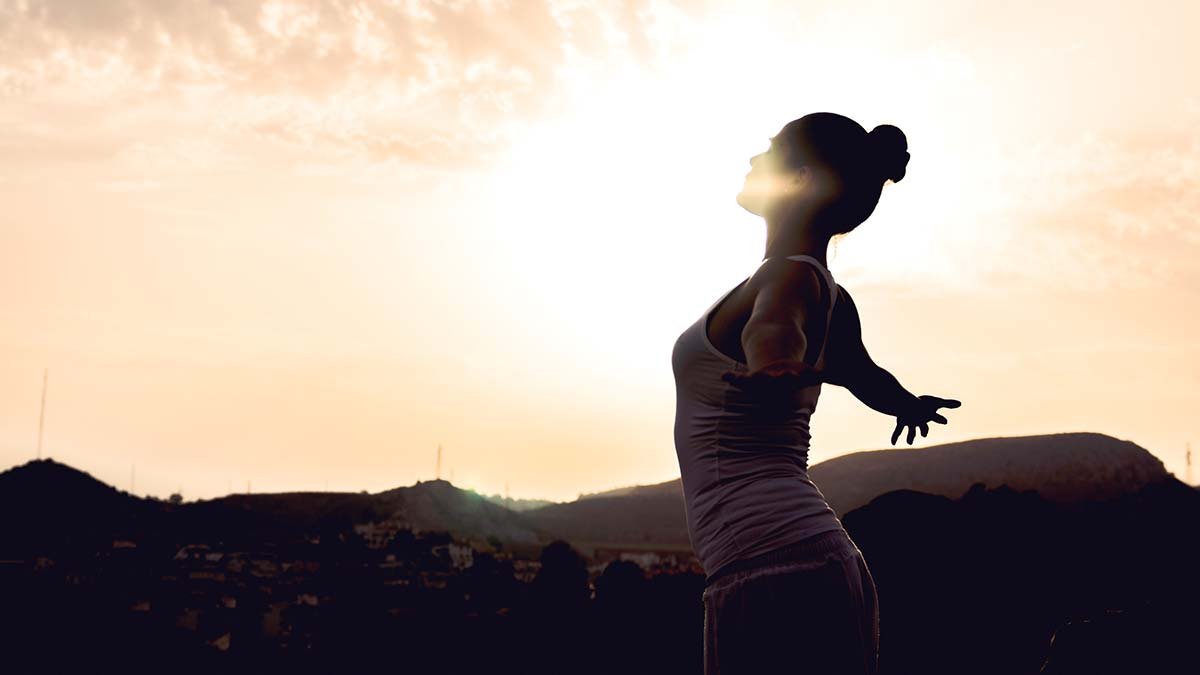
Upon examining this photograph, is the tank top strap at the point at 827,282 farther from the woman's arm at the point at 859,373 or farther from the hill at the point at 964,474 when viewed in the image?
the hill at the point at 964,474

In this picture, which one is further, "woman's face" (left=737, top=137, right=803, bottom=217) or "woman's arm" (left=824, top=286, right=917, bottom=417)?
"woman's arm" (left=824, top=286, right=917, bottom=417)

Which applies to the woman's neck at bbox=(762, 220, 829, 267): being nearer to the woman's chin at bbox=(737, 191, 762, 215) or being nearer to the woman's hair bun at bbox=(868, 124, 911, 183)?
the woman's chin at bbox=(737, 191, 762, 215)

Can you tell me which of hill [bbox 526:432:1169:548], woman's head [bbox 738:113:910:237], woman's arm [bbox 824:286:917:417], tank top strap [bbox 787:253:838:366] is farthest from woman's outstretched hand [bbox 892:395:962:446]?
hill [bbox 526:432:1169:548]

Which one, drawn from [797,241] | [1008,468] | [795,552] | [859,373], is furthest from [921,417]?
[1008,468]

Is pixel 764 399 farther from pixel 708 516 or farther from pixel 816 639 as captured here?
pixel 816 639

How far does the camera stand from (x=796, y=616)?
319 centimetres

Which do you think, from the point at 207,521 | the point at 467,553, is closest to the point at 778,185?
the point at 467,553

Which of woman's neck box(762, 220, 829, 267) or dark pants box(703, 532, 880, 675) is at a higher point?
woman's neck box(762, 220, 829, 267)

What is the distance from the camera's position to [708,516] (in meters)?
3.28

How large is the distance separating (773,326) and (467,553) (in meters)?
143

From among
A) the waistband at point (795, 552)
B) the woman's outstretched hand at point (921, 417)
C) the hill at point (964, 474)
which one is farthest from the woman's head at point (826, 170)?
the hill at point (964, 474)

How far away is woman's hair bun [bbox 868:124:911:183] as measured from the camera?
11.8 feet

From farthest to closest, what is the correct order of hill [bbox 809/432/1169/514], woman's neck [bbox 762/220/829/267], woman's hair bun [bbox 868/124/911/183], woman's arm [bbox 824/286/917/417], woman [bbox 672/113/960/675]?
hill [bbox 809/432/1169/514] → woman's arm [bbox 824/286/917/417] → woman's hair bun [bbox 868/124/911/183] → woman's neck [bbox 762/220/829/267] → woman [bbox 672/113/960/675]

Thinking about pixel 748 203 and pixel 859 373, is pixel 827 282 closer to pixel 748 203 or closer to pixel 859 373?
pixel 748 203
